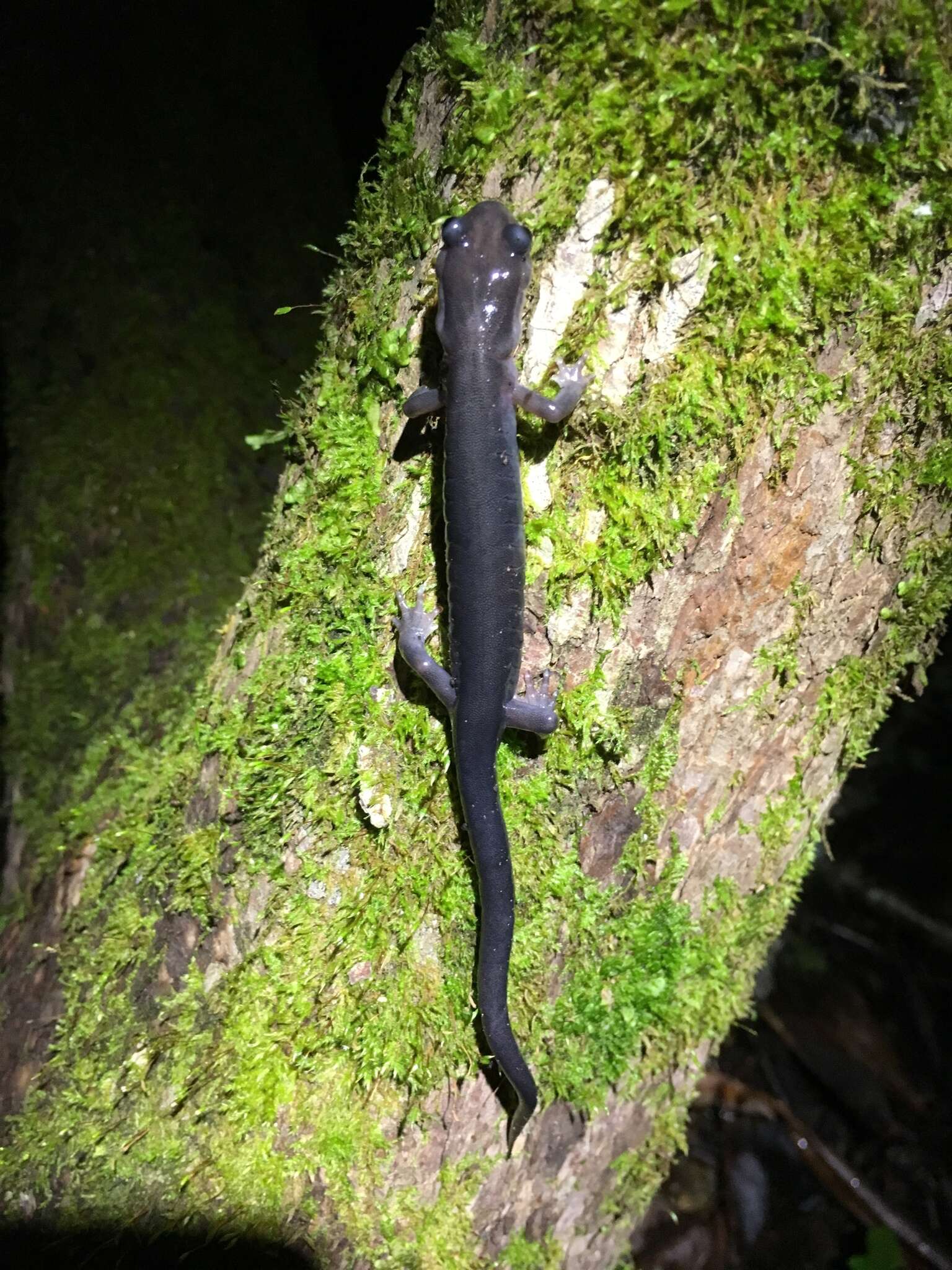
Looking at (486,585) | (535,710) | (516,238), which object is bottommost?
(535,710)

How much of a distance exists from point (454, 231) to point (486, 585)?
89cm

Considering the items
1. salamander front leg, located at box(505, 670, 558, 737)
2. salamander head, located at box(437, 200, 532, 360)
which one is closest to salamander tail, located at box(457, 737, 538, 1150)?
salamander front leg, located at box(505, 670, 558, 737)

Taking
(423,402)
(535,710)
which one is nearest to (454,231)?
(423,402)

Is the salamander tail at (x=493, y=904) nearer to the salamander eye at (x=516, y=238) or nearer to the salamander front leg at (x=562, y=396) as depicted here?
→ the salamander front leg at (x=562, y=396)

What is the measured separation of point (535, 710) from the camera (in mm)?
1953

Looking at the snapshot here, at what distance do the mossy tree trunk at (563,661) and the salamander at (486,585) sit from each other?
71mm

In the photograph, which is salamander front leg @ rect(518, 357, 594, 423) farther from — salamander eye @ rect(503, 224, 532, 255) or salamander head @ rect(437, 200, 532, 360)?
salamander eye @ rect(503, 224, 532, 255)

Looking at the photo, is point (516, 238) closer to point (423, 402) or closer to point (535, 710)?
point (423, 402)

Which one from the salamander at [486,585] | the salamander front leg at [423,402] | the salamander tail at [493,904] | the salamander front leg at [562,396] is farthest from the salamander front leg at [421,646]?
the salamander front leg at [562,396]

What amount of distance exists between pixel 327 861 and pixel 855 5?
2375 mm

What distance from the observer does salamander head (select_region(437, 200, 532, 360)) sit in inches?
66.5

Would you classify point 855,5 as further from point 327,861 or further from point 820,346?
point 327,861

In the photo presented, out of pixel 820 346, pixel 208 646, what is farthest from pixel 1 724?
pixel 820 346

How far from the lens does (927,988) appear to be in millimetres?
4730
